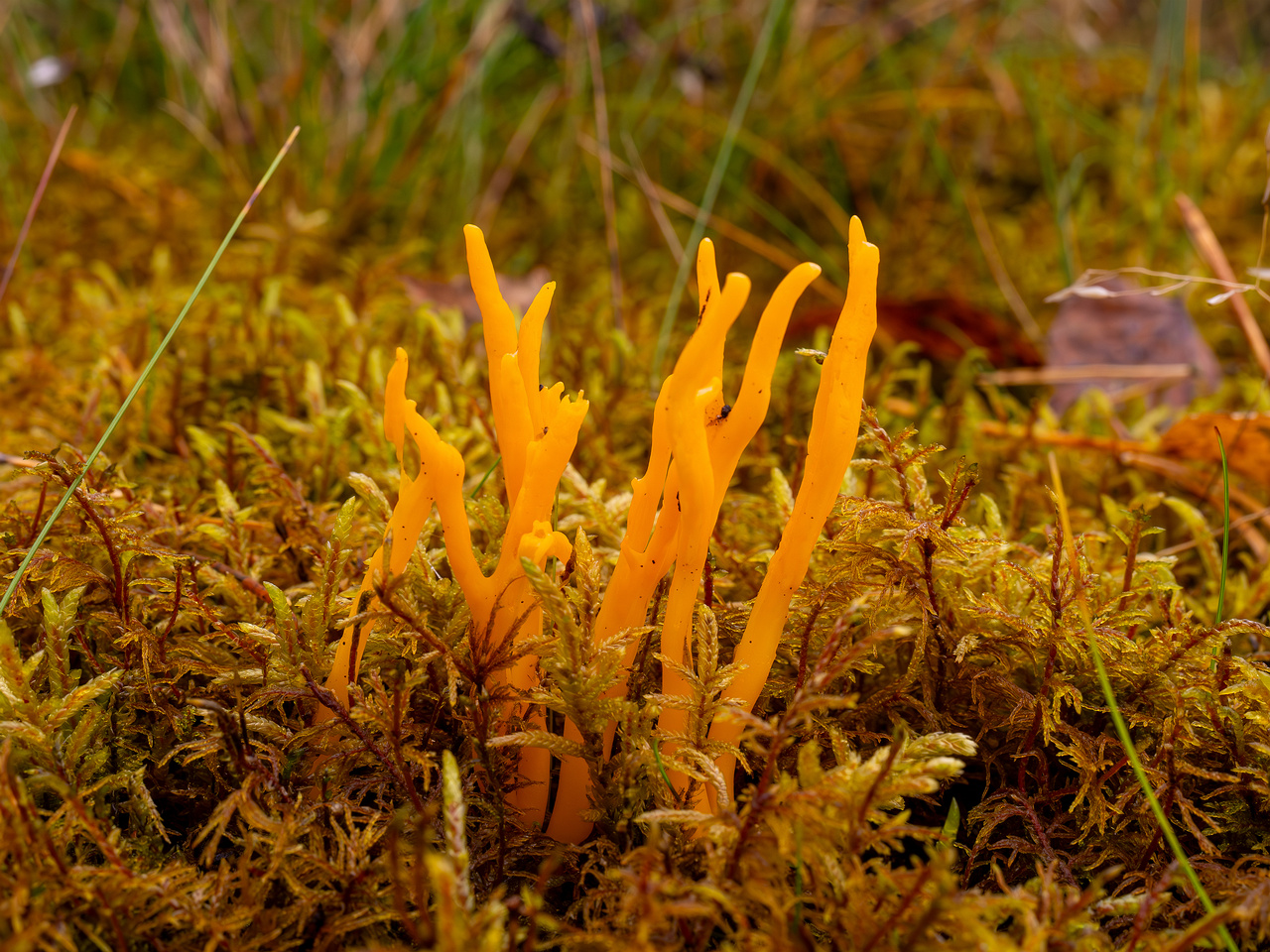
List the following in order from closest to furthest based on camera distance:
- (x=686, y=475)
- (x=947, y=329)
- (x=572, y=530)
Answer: (x=686, y=475) < (x=572, y=530) < (x=947, y=329)

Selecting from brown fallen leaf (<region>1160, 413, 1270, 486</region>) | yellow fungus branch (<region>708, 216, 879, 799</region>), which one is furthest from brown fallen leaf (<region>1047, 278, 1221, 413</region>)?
yellow fungus branch (<region>708, 216, 879, 799</region>)

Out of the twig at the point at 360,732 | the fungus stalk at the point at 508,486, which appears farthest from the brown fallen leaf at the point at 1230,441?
the twig at the point at 360,732

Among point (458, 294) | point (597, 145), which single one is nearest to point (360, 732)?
point (458, 294)

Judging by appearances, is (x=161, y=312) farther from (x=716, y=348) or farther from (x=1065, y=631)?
(x=1065, y=631)

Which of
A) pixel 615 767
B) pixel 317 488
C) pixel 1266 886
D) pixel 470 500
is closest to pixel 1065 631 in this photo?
pixel 1266 886

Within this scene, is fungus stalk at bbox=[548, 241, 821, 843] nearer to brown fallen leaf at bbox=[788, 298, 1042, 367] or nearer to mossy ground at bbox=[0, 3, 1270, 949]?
mossy ground at bbox=[0, 3, 1270, 949]

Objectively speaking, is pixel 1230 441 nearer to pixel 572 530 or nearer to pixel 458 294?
pixel 572 530
